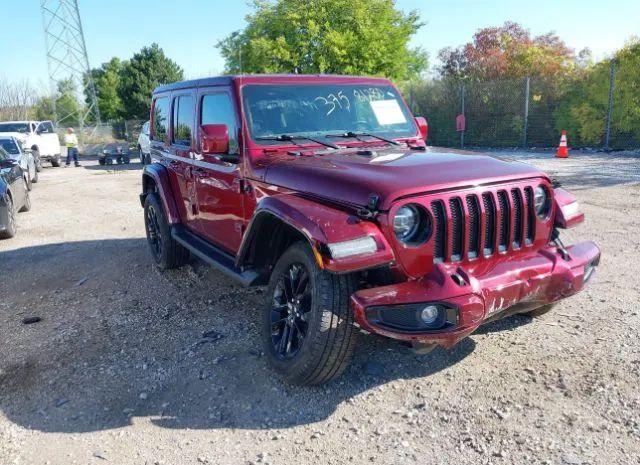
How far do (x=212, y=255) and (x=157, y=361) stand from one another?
1067 mm

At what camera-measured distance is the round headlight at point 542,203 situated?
11.8 feet

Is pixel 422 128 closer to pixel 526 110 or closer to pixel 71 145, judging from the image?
pixel 526 110

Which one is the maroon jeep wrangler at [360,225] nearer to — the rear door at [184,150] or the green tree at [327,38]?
the rear door at [184,150]

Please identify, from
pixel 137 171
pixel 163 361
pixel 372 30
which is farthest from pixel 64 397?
pixel 372 30

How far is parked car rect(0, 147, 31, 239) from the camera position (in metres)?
7.93

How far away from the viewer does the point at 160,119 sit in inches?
241

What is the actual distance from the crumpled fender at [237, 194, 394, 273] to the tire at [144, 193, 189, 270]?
287 cm

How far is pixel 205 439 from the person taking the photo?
3.04 m

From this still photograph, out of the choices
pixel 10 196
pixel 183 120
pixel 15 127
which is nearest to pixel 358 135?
pixel 183 120

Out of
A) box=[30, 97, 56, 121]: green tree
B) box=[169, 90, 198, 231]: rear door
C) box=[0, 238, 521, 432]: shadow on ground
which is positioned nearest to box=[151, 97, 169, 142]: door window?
box=[169, 90, 198, 231]: rear door

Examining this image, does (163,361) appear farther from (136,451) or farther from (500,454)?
(500,454)

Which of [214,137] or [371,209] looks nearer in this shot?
[371,209]

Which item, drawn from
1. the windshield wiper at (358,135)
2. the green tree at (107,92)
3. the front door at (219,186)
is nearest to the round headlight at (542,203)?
the windshield wiper at (358,135)

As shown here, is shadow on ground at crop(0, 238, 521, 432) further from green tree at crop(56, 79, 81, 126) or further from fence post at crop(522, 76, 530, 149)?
green tree at crop(56, 79, 81, 126)
